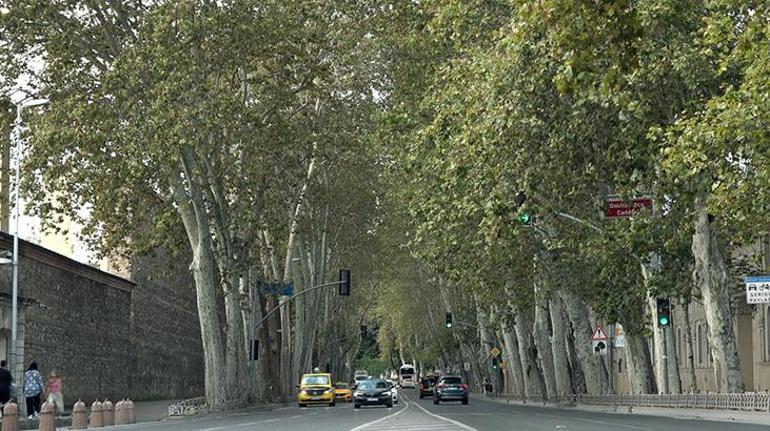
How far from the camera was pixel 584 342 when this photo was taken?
152ft

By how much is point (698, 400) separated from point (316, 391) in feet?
83.3

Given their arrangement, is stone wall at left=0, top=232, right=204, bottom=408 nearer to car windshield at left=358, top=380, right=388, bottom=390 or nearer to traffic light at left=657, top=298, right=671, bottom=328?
car windshield at left=358, top=380, right=388, bottom=390

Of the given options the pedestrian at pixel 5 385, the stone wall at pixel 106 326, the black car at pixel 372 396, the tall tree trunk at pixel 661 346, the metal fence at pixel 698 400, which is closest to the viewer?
the pedestrian at pixel 5 385

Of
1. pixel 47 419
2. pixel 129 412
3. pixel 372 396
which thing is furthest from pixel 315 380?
pixel 47 419

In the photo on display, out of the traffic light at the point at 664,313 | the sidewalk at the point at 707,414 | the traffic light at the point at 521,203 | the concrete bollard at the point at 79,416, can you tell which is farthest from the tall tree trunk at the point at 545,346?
the concrete bollard at the point at 79,416

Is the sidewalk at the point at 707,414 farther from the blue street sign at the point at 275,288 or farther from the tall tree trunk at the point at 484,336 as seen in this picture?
the tall tree trunk at the point at 484,336

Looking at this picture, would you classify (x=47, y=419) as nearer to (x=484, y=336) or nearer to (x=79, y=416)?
(x=79, y=416)

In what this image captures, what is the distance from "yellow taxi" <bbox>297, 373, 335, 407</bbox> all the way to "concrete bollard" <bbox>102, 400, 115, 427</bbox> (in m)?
24.2

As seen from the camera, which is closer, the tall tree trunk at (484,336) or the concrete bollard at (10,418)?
the concrete bollard at (10,418)

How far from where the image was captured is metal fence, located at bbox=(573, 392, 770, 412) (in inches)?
1211

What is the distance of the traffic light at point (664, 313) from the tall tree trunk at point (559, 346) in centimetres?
1435

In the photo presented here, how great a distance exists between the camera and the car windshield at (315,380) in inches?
2295

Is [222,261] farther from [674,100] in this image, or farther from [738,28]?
[738,28]

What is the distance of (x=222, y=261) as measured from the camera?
44.6 m
